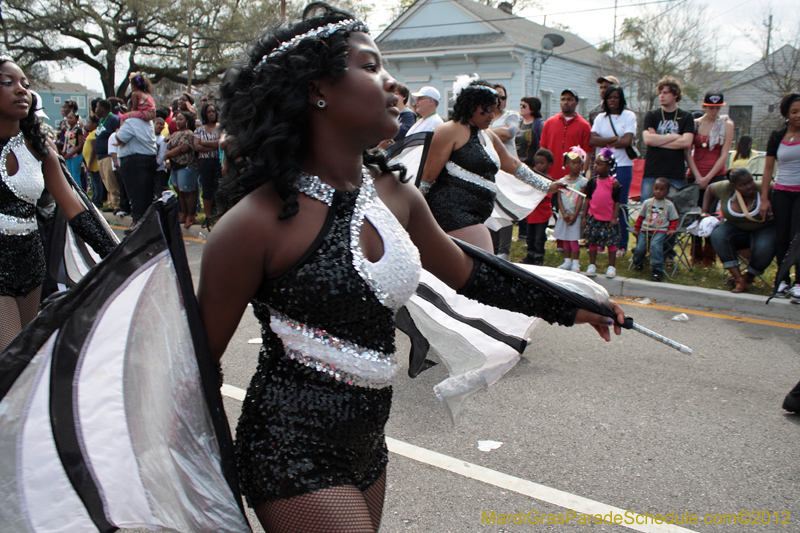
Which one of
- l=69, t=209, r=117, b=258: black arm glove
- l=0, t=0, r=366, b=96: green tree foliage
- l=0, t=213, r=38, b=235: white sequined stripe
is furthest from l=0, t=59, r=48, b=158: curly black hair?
l=0, t=0, r=366, b=96: green tree foliage

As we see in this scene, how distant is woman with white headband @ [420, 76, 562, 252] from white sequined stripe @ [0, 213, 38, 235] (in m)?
2.78

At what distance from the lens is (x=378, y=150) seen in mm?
2207

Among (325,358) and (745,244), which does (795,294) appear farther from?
(325,358)

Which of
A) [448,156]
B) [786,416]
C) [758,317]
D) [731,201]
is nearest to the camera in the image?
[786,416]

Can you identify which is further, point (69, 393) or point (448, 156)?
point (448, 156)

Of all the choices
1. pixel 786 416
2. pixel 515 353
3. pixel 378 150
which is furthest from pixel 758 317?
pixel 378 150

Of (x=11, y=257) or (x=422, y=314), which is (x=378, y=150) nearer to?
(x=422, y=314)

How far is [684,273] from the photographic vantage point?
26.1 ft

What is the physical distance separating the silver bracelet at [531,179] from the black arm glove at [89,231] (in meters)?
3.73

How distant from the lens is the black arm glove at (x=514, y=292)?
2.19m

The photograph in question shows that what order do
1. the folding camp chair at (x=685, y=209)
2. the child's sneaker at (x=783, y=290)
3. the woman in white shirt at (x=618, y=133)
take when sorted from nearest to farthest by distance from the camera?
the child's sneaker at (x=783, y=290)
the folding camp chair at (x=685, y=209)
the woman in white shirt at (x=618, y=133)

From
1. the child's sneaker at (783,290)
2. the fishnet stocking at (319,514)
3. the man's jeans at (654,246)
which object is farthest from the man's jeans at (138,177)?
the fishnet stocking at (319,514)

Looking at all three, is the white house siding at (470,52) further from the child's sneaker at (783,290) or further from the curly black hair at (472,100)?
the curly black hair at (472,100)

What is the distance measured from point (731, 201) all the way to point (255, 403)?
23.3 feet
